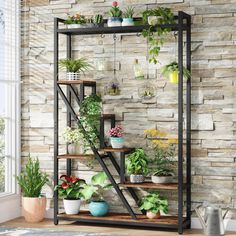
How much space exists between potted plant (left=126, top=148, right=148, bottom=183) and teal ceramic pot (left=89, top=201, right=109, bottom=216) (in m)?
0.38

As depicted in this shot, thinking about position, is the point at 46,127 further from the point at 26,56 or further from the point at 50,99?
the point at 26,56

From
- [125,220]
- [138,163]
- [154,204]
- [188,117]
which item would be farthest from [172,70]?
[125,220]

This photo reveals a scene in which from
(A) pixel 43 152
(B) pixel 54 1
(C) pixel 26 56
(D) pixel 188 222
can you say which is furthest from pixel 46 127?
(D) pixel 188 222

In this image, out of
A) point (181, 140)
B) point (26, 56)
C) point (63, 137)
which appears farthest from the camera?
point (26, 56)

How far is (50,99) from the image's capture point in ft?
21.2

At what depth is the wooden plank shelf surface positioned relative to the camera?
577 cm

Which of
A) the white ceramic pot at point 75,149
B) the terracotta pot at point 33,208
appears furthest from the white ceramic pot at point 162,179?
the terracotta pot at point 33,208

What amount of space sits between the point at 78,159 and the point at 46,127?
0.48 m

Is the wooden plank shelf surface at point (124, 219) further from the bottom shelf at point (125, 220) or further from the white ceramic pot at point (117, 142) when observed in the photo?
the white ceramic pot at point (117, 142)

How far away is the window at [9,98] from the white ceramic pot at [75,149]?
0.56 meters

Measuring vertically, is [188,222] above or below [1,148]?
below

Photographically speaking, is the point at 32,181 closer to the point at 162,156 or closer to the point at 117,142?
the point at 117,142

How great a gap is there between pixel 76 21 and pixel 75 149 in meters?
1.26

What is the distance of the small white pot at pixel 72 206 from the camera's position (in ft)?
20.1
